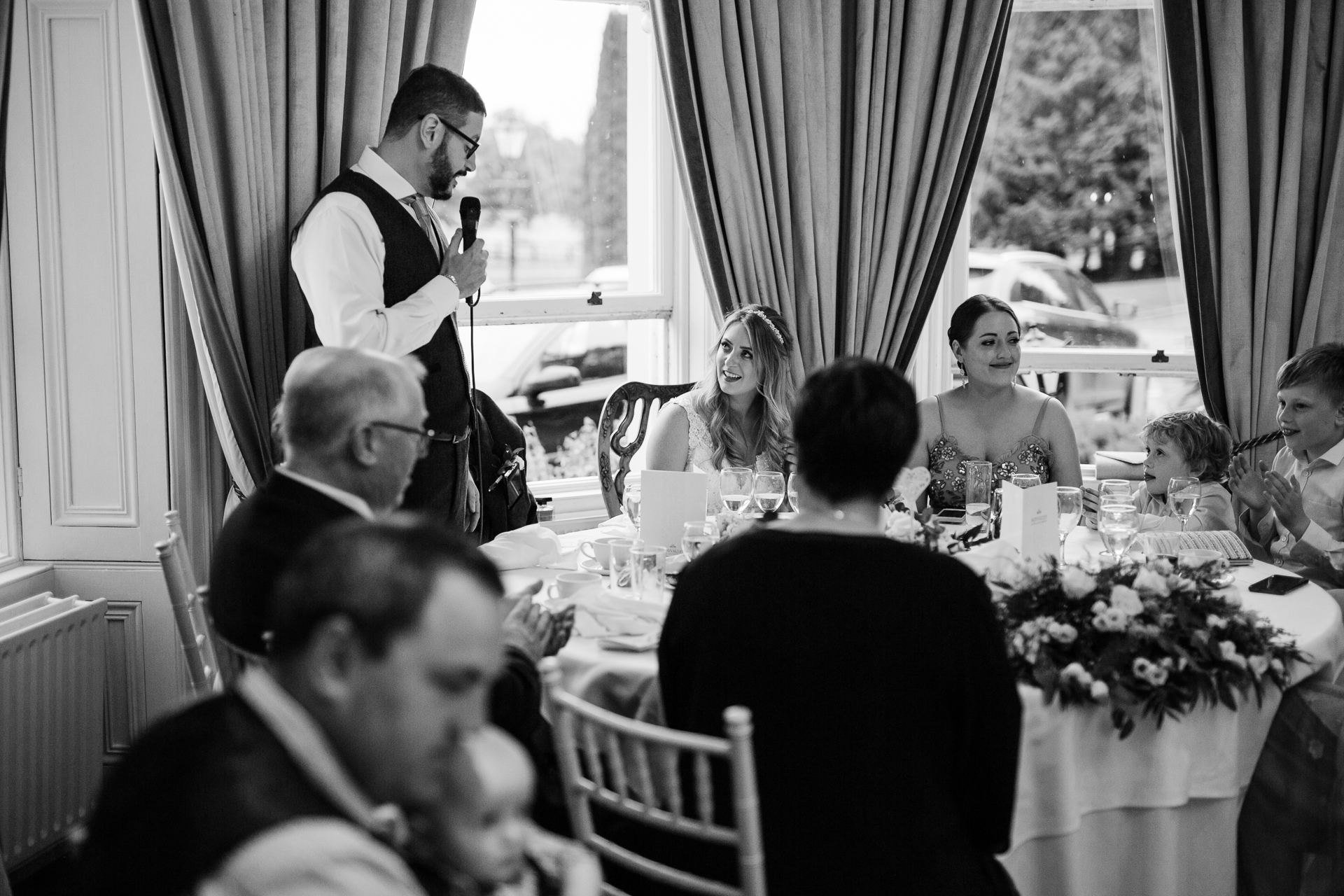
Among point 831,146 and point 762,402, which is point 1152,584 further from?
point 831,146

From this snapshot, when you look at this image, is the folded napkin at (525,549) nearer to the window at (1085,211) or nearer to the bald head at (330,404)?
the bald head at (330,404)

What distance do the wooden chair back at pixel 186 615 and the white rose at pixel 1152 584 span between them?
5.12 ft

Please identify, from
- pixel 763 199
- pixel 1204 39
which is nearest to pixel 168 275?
pixel 763 199

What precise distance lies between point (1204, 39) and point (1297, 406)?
172cm

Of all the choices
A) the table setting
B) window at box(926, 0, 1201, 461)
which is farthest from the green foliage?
the table setting

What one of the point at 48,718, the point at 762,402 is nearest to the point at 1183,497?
the point at 762,402

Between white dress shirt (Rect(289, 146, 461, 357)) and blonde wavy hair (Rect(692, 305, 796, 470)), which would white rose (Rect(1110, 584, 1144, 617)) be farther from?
white dress shirt (Rect(289, 146, 461, 357))

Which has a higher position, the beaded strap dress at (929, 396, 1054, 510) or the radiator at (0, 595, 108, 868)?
the beaded strap dress at (929, 396, 1054, 510)

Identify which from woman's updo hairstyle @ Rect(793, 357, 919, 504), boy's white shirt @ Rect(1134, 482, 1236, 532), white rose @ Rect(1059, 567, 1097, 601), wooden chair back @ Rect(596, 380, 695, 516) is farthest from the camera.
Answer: wooden chair back @ Rect(596, 380, 695, 516)

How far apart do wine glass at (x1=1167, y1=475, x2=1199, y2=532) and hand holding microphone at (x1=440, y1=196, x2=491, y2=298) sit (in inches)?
67.7

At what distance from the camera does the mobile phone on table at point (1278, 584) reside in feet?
8.16

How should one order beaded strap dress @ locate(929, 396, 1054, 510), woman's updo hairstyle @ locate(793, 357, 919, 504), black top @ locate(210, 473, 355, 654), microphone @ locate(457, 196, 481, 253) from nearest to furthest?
woman's updo hairstyle @ locate(793, 357, 919, 504) → black top @ locate(210, 473, 355, 654) → microphone @ locate(457, 196, 481, 253) → beaded strap dress @ locate(929, 396, 1054, 510)

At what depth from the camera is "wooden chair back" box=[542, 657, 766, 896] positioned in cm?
147

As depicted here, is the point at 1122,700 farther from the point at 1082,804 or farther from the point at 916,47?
the point at 916,47
